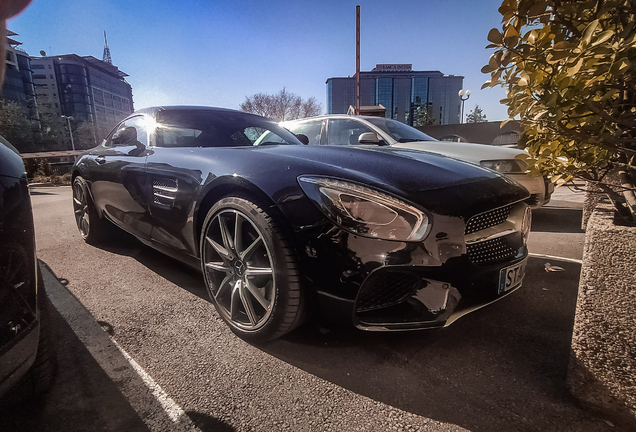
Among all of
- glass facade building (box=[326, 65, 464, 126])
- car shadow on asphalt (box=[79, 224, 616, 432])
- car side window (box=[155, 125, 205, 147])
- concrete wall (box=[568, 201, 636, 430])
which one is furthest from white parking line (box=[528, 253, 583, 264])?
glass facade building (box=[326, 65, 464, 126])

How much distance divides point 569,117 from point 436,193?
0.58 meters

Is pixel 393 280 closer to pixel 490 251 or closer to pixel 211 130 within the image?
pixel 490 251

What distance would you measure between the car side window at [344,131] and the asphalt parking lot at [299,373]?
11.5ft

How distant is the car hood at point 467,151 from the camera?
14.2 ft

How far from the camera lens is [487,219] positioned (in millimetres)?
1738

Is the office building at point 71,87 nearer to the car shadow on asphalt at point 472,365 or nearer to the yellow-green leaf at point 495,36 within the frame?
the car shadow on asphalt at point 472,365

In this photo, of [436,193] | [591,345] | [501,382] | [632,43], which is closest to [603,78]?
[632,43]

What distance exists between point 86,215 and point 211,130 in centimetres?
189

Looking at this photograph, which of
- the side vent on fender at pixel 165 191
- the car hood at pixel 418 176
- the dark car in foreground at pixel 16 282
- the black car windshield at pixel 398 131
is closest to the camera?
the dark car in foreground at pixel 16 282

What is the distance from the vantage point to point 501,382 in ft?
4.99

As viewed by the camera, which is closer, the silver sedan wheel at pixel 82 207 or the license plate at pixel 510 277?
the license plate at pixel 510 277

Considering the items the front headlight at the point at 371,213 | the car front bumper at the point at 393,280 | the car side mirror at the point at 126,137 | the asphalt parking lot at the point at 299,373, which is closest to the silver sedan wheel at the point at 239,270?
Answer: the asphalt parking lot at the point at 299,373

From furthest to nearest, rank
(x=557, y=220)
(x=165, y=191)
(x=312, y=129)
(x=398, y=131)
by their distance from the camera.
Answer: (x=312, y=129)
(x=398, y=131)
(x=557, y=220)
(x=165, y=191)

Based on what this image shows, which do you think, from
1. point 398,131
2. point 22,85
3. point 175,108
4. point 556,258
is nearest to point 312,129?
point 398,131
